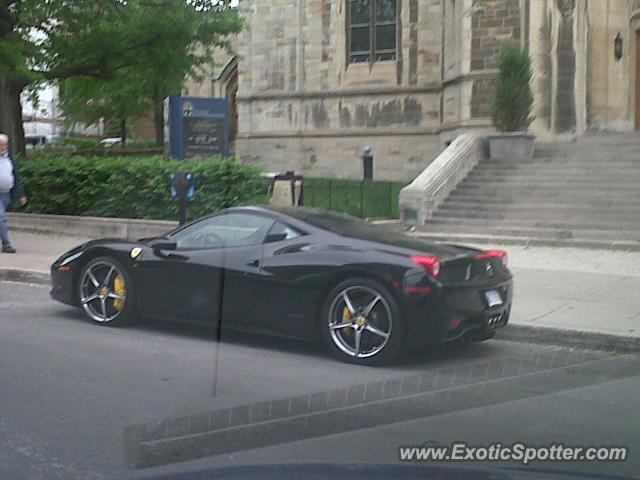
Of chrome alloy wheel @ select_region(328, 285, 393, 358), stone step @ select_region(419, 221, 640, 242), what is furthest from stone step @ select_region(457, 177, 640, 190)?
chrome alloy wheel @ select_region(328, 285, 393, 358)

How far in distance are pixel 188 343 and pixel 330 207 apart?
9.23 metres

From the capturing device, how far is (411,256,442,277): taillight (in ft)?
25.2

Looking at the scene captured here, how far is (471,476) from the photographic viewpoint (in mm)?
3225

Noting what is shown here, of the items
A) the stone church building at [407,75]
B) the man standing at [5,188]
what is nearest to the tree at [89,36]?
the man standing at [5,188]

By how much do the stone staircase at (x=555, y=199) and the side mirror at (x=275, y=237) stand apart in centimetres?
789

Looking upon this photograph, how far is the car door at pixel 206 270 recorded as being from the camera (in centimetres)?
845

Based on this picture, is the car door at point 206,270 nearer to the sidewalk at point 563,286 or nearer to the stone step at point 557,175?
the sidewalk at point 563,286

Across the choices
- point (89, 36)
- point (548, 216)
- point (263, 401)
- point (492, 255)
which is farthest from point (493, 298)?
point (89, 36)

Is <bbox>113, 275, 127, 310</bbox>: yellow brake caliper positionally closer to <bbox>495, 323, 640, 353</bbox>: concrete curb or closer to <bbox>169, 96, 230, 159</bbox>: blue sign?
<bbox>495, 323, 640, 353</bbox>: concrete curb

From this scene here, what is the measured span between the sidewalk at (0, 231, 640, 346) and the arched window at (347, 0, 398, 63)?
13.7 metres

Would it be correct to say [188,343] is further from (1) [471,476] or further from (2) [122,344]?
(1) [471,476]

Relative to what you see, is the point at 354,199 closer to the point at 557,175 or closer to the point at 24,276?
the point at 557,175

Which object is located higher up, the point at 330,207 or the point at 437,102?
the point at 437,102

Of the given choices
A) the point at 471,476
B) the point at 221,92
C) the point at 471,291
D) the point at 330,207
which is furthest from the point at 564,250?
the point at 221,92
